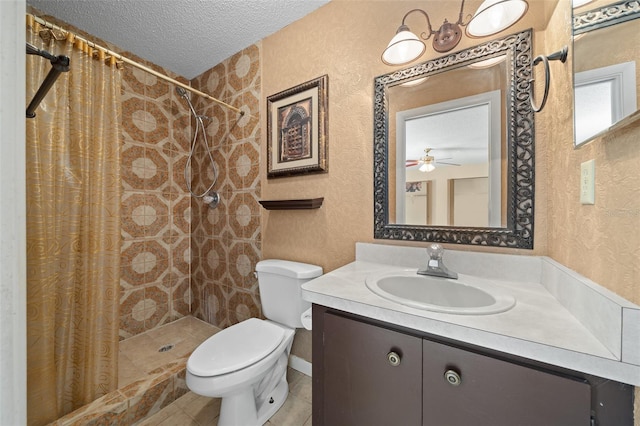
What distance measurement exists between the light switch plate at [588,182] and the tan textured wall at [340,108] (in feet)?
1.51

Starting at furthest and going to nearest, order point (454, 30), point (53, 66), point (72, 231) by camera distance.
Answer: point (72, 231) < point (454, 30) < point (53, 66)

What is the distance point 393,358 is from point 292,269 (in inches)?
31.1

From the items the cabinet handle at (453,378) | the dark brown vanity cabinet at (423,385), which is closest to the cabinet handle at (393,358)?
the dark brown vanity cabinet at (423,385)

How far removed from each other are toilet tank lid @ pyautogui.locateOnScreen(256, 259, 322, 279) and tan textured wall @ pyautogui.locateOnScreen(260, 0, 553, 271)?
0.08 m

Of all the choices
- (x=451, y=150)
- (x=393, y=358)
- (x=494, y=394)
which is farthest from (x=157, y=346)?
(x=451, y=150)

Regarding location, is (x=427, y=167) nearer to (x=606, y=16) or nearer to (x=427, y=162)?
(x=427, y=162)

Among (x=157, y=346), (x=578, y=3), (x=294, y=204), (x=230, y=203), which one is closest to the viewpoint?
(x=578, y=3)

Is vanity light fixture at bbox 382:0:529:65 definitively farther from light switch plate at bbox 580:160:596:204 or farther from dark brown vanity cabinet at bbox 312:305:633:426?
dark brown vanity cabinet at bbox 312:305:633:426

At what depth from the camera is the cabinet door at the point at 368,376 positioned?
68 cm

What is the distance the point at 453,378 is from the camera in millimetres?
608

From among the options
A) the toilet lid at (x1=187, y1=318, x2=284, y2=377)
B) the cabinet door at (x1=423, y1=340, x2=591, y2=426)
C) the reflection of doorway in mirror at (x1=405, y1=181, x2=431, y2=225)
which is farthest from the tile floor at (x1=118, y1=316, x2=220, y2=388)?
the reflection of doorway in mirror at (x1=405, y1=181, x2=431, y2=225)

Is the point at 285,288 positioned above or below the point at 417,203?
below

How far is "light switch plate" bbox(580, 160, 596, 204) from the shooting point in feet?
2.03

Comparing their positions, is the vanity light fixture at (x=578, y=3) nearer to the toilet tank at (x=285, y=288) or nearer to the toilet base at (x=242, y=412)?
the toilet tank at (x=285, y=288)
